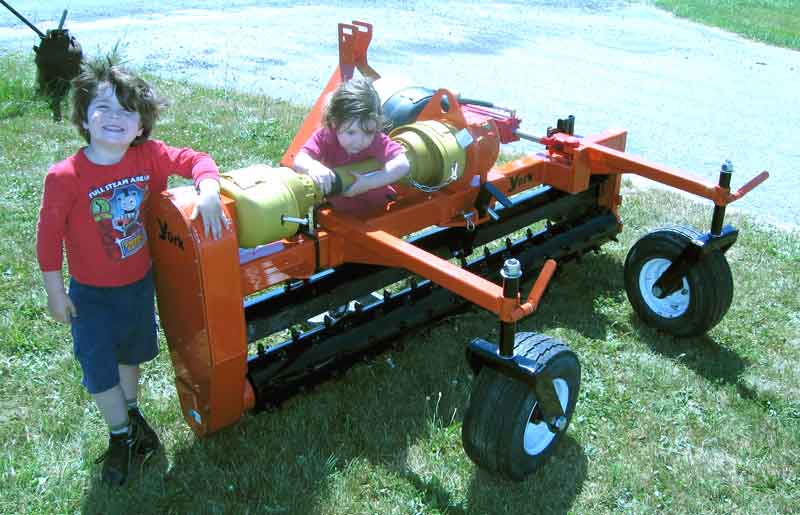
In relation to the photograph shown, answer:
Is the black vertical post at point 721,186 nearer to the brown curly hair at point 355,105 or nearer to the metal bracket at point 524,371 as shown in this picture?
the metal bracket at point 524,371

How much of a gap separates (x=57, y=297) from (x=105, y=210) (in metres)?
0.37

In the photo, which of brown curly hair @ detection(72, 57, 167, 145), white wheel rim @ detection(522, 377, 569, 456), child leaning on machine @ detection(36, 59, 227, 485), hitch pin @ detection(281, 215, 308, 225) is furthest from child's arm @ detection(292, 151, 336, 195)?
white wheel rim @ detection(522, 377, 569, 456)

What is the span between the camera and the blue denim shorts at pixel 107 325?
3146 millimetres

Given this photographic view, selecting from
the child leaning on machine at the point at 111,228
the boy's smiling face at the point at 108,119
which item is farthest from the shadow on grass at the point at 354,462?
the boy's smiling face at the point at 108,119

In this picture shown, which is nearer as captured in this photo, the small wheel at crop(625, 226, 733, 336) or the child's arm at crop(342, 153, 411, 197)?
the child's arm at crop(342, 153, 411, 197)

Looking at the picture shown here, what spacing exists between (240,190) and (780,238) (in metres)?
4.48

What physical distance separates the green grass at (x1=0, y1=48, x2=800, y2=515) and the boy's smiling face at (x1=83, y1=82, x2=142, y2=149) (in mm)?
1423

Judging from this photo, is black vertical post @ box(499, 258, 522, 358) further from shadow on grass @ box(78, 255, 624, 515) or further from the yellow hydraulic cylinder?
the yellow hydraulic cylinder

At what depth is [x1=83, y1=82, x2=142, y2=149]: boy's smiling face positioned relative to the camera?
116 inches

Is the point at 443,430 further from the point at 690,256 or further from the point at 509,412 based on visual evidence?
the point at 690,256

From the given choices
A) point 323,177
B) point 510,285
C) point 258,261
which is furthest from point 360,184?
point 510,285

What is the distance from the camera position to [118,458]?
11.0ft

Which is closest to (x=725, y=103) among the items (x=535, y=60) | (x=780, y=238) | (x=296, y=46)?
(x=535, y=60)

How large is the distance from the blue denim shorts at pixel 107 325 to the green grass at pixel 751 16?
1480 centimetres
